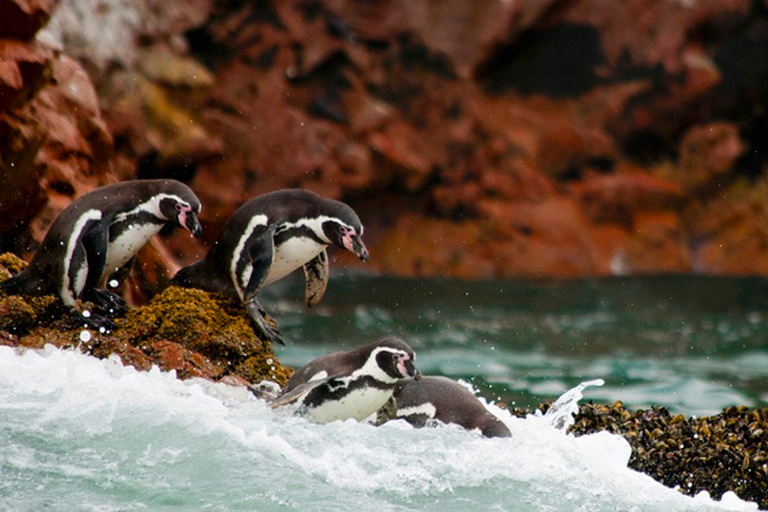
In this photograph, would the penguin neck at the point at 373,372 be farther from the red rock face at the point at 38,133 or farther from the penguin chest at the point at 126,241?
the red rock face at the point at 38,133

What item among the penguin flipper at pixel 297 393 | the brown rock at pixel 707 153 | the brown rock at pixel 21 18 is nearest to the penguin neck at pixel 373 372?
the penguin flipper at pixel 297 393

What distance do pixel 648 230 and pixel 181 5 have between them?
7.09 m

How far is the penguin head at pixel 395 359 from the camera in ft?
18.3

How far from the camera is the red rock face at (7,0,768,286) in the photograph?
16.3 metres

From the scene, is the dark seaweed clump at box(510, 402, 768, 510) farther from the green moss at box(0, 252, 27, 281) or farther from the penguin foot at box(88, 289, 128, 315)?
the green moss at box(0, 252, 27, 281)

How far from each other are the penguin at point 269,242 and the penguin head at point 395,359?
598mm

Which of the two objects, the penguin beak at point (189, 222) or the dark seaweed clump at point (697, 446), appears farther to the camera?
the penguin beak at point (189, 222)

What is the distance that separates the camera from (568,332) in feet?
43.8

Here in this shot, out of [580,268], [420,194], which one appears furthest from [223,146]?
[580,268]

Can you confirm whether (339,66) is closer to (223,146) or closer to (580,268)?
(223,146)

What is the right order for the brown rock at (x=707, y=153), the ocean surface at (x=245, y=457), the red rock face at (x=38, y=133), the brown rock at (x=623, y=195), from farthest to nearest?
the brown rock at (x=707, y=153)
the brown rock at (x=623, y=195)
the red rock face at (x=38, y=133)
the ocean surface at (x=245, y=457)

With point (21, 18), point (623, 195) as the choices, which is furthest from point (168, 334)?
point (623, 195)

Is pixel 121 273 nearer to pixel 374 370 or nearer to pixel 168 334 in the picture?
pixel 168 334

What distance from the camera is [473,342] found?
12.5 meters
